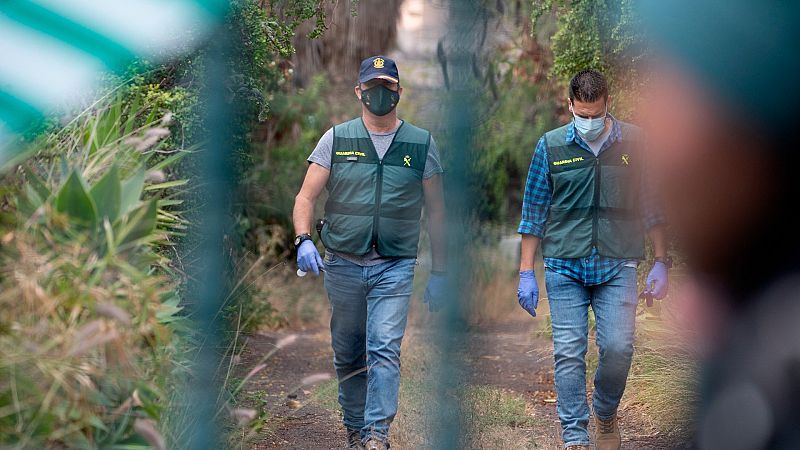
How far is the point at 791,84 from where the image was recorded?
411 centimetres

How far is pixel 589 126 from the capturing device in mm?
4770

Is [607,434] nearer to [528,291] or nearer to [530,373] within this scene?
[528,291]

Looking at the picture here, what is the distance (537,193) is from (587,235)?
307 millimetres

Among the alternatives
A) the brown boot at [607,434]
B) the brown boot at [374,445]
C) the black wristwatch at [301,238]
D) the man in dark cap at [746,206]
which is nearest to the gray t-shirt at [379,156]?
the black wristwatch at [301,238]

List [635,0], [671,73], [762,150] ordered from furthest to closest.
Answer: [635,0], [671,73], [762,150]

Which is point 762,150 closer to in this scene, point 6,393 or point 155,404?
point 155,404

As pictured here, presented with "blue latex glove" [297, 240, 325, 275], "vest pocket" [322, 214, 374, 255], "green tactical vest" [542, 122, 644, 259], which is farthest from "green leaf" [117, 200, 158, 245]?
"green tactical vest" [542, 122, 644, 259]

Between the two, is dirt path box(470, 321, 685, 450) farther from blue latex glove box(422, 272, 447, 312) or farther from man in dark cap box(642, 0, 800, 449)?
man in dark cap box(642, 0, 800, 449)

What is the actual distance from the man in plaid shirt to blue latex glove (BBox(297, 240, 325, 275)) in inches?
36.0

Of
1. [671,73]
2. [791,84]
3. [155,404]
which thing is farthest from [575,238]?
[155,404]

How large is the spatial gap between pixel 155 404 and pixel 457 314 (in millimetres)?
1016

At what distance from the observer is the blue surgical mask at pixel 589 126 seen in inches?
188

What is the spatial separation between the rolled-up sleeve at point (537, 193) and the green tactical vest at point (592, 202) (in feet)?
0.10

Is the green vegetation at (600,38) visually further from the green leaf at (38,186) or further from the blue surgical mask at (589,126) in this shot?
the green leaf at (38,186)
